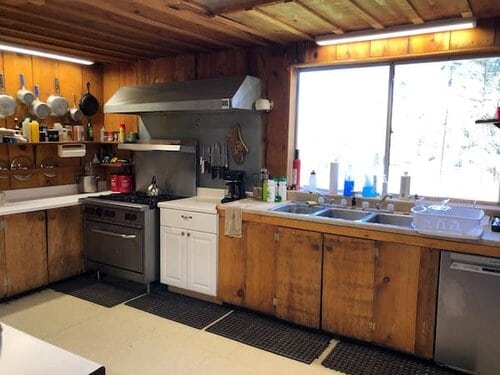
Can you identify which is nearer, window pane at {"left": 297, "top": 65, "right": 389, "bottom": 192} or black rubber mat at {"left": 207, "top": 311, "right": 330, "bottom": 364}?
black rubber mat at {"left": 207, "top": 311, "right": 330, "bottom": 364}

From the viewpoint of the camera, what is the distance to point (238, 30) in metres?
3.23

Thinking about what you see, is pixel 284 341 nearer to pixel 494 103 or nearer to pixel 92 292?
pixel 92 292

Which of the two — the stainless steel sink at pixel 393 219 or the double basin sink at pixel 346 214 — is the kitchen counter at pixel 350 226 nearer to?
the double basin sink at pixel 346 214

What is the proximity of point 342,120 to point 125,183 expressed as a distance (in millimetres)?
2525

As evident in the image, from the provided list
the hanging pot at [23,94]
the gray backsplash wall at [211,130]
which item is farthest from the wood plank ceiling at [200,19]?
the gray backsplash wall at [211,130]

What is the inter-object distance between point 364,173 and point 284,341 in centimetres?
157

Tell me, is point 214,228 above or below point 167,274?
above

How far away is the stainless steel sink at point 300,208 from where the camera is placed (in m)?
3.47

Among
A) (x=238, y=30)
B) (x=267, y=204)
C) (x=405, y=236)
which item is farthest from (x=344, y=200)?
(x=238, y=30)

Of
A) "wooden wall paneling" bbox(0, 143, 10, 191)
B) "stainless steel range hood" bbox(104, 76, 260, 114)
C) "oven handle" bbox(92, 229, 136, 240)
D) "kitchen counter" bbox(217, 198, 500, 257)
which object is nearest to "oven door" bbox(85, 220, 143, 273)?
"oven handle" bbox(92, 229, 136, 240)

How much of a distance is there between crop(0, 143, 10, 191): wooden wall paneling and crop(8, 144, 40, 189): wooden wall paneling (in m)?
0.03

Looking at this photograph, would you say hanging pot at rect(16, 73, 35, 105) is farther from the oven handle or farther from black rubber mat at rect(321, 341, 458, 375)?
black rubber mat at rect(321, 341, 458, 375)

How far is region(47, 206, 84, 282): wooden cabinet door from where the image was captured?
153 inches

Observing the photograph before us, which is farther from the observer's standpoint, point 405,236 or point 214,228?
point 214,228
